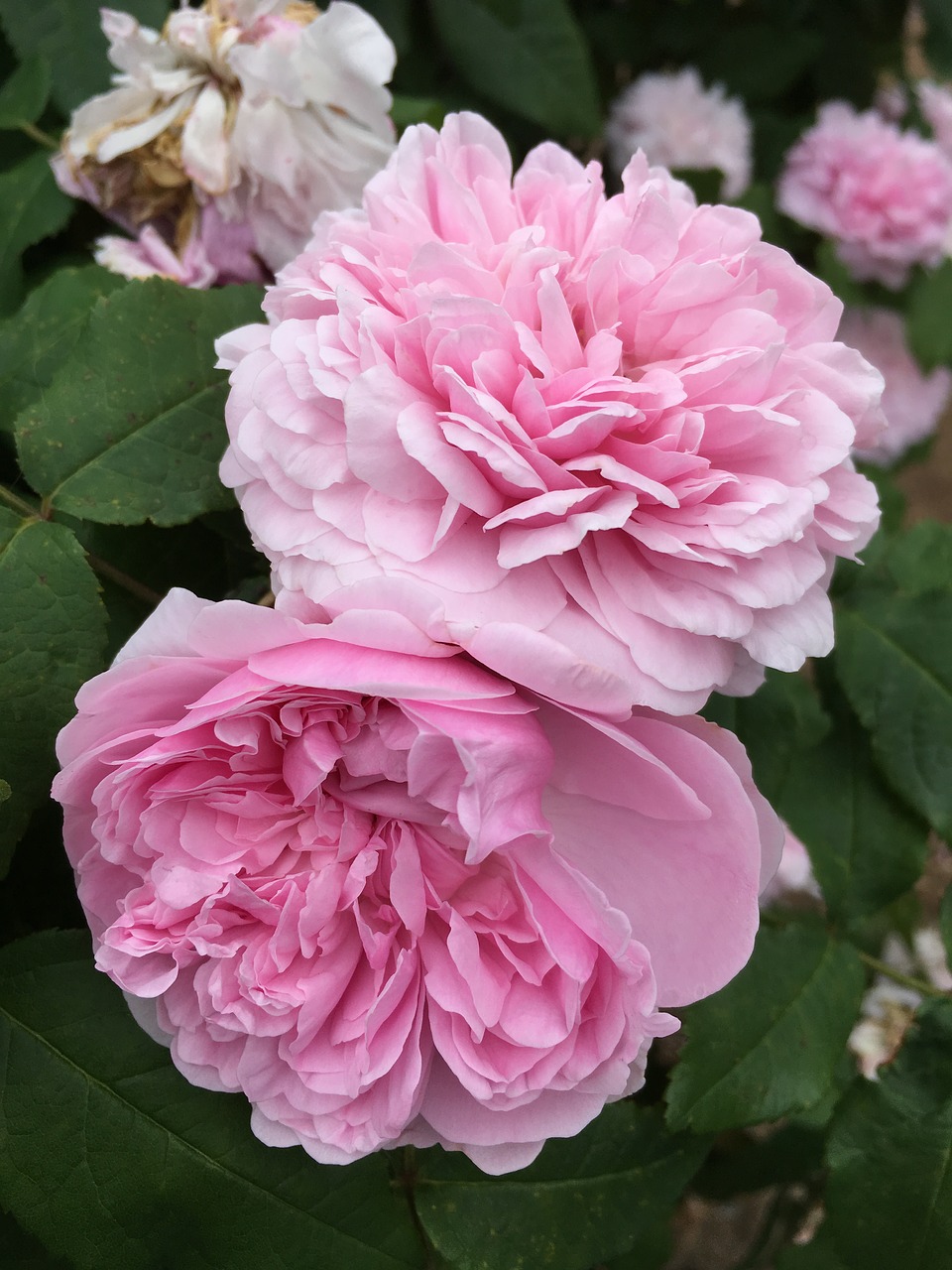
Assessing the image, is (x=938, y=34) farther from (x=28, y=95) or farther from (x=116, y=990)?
(x=116, y=990)

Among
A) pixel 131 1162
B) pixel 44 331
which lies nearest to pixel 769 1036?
pixel 131 1162

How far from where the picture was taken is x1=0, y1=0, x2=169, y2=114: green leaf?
835mm

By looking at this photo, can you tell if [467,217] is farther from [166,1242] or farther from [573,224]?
[166,1242]

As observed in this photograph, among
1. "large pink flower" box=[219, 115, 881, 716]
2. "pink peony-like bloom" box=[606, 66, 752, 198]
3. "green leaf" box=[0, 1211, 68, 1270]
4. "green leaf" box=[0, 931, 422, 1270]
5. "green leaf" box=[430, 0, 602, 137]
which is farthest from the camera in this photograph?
"pink peony-like bloom" box=[606, 66, 752, 198]

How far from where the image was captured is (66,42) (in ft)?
2.75

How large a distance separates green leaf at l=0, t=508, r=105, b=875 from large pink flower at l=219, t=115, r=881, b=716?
0.40 ft

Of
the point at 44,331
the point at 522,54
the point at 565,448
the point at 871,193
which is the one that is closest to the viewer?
the point at 565,448

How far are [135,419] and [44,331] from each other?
125mm

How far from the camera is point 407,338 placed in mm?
428


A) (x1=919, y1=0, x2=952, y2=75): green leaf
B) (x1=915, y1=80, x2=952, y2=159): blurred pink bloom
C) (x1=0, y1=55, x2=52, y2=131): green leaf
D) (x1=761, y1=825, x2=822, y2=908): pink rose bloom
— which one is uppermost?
(x1=919, y1=0, x2=952, y2=75): green leaf

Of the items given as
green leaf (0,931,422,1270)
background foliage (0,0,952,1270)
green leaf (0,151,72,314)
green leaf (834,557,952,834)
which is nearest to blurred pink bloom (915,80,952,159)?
background foliage (0,0,952,1270)

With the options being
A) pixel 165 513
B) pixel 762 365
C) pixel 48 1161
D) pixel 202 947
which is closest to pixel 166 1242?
pixel 48 1161

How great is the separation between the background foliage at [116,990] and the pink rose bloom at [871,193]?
2.14 feet

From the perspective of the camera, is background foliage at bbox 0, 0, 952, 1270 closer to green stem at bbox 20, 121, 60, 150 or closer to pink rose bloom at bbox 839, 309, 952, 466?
green stem at bbox 20, 121, 60, 150
